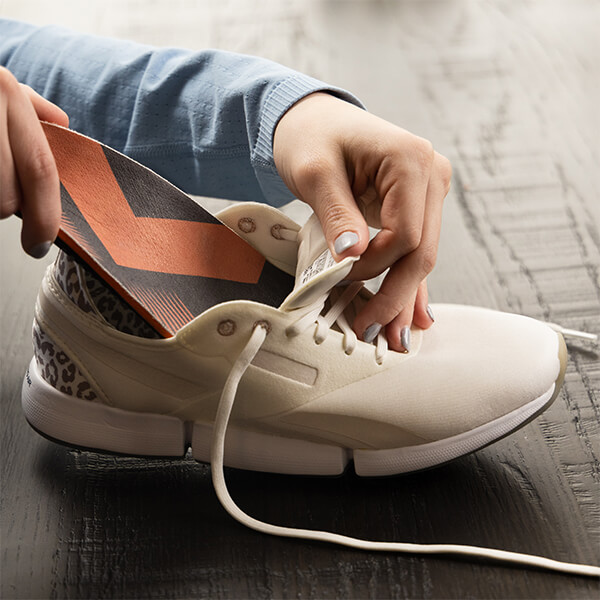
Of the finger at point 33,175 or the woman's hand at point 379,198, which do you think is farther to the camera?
the woman's hand at point 379,198

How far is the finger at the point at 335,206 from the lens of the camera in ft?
1.87

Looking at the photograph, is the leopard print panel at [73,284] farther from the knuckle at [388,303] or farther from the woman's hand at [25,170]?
the knuckle at [388,303]

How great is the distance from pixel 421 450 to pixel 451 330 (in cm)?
11

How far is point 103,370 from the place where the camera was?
1.94 feet

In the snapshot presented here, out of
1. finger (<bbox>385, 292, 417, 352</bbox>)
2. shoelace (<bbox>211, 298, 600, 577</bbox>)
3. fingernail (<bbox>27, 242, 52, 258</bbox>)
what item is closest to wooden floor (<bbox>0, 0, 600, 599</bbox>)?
shoelace (<bbox>211, 298, 600, 577</bbox>)

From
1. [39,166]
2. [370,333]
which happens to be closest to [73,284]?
[39,166]

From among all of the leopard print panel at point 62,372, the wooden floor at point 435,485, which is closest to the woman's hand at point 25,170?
the leopard print panel at point 62,372

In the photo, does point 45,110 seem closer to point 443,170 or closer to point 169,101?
point 169,101

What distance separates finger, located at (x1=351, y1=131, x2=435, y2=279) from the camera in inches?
22.8

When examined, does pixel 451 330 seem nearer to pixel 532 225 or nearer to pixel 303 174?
pixel 303 174

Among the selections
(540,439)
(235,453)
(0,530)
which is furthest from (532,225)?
(0,530)

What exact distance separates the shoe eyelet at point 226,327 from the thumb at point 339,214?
95 millimetres

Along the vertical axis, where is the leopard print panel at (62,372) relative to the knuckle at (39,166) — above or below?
below

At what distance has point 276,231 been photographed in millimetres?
690
